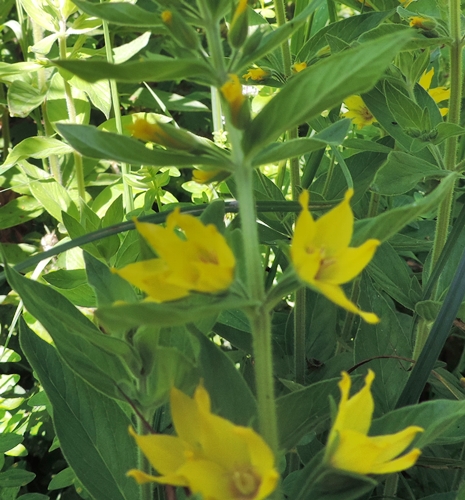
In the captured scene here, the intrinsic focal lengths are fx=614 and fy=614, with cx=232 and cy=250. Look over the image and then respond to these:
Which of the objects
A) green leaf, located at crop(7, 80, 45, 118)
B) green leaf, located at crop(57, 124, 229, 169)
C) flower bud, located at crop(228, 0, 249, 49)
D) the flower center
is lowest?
the flower center

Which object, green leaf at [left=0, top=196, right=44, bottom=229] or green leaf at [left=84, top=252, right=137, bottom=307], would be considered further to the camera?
green leaf at [left=0, top=196, right=44, bottom=229]

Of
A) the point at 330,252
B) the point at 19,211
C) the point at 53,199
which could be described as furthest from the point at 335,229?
the point at 19,211

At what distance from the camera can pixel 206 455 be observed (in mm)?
388

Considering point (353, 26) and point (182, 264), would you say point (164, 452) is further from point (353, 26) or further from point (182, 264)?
point (353, 26)

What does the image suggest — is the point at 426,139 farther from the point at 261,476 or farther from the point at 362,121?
the point at 261,476

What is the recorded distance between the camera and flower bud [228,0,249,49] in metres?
0.43

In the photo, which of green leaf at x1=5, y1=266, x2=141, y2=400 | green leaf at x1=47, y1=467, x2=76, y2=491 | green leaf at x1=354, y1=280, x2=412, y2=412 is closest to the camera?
green leaf at x1=5, y1=266, x2=141, y2=400

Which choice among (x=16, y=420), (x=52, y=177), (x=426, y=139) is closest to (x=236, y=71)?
(x=426, y=139)

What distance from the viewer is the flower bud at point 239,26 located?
1.40 feet

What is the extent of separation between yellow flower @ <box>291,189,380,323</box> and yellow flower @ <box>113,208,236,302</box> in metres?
0.04

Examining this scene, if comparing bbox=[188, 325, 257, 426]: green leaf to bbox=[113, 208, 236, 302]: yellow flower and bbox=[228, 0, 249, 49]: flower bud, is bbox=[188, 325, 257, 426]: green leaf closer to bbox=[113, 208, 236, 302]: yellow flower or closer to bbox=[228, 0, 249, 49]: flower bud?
bbox=[113, 208, 236, 302]: yellow flower

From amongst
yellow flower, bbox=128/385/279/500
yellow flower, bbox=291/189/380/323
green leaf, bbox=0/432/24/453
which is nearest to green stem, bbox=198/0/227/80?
yellow flower, bbox=291/189/380/323

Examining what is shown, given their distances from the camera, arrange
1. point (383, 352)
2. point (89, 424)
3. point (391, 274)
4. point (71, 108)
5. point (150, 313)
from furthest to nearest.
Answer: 1. point (71, 108)
2. point (391, 274)
3. point (383, 352)
4. point (89, 424)
5. point (150, 313)

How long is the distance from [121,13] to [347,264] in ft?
0.77
